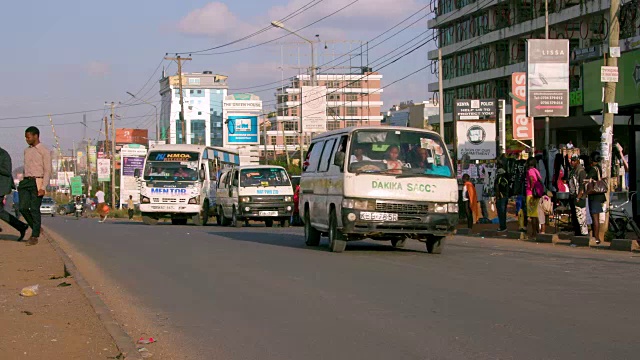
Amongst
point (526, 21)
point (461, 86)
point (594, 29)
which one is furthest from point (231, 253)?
point (461, 86)

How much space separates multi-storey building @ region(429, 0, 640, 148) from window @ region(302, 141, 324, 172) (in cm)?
3278

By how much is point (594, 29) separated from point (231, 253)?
4855 cm

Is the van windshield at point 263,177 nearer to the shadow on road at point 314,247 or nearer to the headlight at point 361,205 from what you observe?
the shadow on road at point 314,247

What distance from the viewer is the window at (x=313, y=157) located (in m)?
18.3

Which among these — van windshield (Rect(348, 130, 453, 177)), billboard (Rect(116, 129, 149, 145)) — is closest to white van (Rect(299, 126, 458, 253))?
van windshield (Rect(348, 130, 453, 177))

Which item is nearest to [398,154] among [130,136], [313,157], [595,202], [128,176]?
[313,157]

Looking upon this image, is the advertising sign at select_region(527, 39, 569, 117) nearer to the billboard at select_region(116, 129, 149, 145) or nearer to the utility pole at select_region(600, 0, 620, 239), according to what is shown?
the utility pole at select_region(600, 0, 620, 239)

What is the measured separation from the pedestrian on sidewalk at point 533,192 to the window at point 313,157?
532cm

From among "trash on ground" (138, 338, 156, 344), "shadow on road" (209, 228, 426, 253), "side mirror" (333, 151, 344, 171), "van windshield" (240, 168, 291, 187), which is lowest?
"shadow on road" (209, 228, 426, 253)

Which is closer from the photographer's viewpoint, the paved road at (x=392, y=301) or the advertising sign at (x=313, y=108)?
the paved road at (x=392, y=301)

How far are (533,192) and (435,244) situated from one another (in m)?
4.85

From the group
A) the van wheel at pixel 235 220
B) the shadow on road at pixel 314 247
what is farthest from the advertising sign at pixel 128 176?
the shadow on road at pixel 314 247

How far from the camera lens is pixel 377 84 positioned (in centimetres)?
15525

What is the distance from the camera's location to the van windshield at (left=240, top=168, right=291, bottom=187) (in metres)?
31.4
